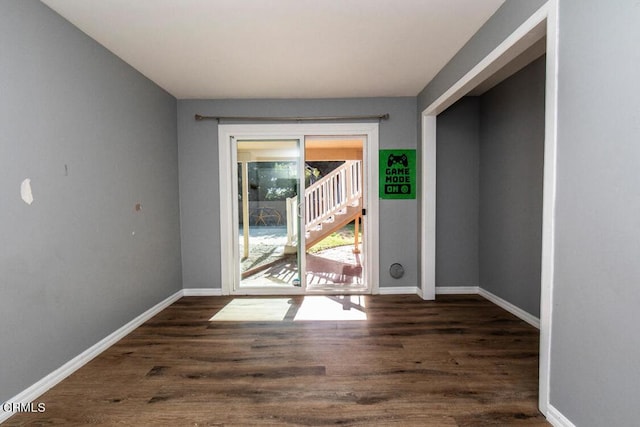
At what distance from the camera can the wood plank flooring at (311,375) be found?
1600 millimetres

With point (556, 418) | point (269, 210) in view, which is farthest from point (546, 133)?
point (269, 210)

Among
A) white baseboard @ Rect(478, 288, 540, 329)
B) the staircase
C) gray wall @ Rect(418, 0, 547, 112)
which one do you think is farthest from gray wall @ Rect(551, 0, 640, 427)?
the staircase

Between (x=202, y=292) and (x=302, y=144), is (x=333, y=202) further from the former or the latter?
(x=202, y=292)

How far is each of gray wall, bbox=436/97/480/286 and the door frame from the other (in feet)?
2.62

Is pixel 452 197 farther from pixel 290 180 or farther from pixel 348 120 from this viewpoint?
pixel 290 180

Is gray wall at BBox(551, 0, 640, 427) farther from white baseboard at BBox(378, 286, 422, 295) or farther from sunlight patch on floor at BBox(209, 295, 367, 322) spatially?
white baseboard at BBox(378, 286, 422, 295)

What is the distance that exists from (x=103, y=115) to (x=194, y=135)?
1260 millimetres

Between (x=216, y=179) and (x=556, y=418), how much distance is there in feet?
11.9

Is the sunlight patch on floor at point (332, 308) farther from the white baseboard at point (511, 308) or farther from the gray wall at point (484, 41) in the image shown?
the gray wall at point (484, 41)

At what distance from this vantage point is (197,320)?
9.50ft

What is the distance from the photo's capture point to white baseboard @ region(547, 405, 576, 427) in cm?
144

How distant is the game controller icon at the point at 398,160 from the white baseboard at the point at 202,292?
2.69m

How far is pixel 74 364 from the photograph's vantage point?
2020 mm

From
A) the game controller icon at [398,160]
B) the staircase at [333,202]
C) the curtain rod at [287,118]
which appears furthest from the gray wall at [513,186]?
the staircase at [333,202]
